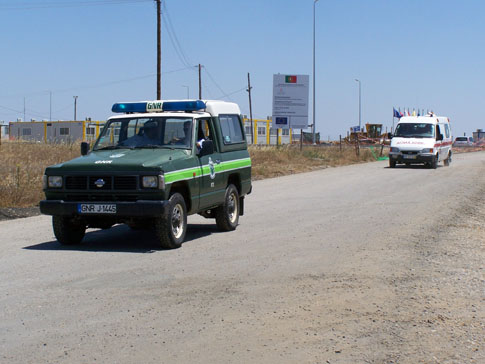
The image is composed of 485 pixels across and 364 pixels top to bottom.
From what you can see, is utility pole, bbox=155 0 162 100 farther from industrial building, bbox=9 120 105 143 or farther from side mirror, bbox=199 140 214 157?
industrial building, bbox=9 120 105 143

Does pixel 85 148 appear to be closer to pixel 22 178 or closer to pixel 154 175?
pixel 154 175

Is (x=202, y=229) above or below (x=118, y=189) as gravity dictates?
below

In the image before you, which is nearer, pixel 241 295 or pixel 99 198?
pixel 241 295

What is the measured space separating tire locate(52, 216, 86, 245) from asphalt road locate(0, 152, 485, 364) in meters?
0.24

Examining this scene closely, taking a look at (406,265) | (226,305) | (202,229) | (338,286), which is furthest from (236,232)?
(226,305)

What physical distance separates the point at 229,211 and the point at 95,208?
2953 millimetres

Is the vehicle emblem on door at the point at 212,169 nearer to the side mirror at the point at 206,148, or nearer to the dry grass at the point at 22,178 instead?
the side mirror at the point at 206,148

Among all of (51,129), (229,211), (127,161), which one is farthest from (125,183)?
(51,129)

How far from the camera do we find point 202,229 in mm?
13016

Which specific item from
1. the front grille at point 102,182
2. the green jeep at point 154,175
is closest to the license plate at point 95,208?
the green jeep at point 154,175

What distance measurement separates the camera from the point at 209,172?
11648 mm

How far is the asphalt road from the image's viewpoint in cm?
571

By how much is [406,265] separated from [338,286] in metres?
1.62

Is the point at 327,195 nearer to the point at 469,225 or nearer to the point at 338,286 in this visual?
the point at 469,225
